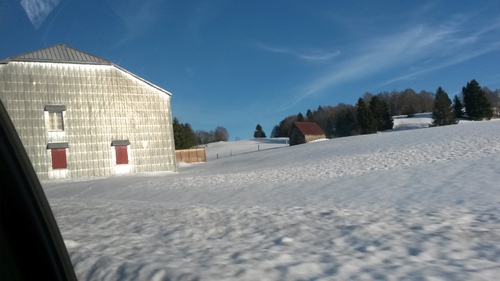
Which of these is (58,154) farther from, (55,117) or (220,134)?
(220,134)

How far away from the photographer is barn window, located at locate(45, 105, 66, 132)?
29.8 meters

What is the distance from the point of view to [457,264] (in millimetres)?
4914

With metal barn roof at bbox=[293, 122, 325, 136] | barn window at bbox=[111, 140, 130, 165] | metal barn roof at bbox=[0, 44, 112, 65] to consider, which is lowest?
barn window at bbox=[111, 140, 130, 165]

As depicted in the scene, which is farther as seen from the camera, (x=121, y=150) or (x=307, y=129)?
(x=307, y=129)

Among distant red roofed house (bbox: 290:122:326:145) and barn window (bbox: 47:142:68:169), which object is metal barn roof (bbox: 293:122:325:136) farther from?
barn window (bbox: 47:142:68:169)

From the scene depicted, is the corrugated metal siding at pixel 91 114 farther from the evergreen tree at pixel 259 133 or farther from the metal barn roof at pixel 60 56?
the evergreen tree at pixel 259 133

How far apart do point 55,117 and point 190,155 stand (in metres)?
24.0

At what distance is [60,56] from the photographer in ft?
101

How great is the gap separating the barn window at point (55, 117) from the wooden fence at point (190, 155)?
852 inches

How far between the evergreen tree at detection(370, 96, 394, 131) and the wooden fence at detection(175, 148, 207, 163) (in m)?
45.1

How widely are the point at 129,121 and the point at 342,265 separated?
2950 centimetres

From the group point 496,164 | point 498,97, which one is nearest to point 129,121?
point 496,164

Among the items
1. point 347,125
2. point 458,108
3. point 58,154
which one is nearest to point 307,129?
point 347,125

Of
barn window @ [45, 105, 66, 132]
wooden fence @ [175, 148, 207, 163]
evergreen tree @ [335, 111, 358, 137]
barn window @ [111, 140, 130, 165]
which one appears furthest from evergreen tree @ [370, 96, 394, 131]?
barn window @ [45, 105, 66, 132]
